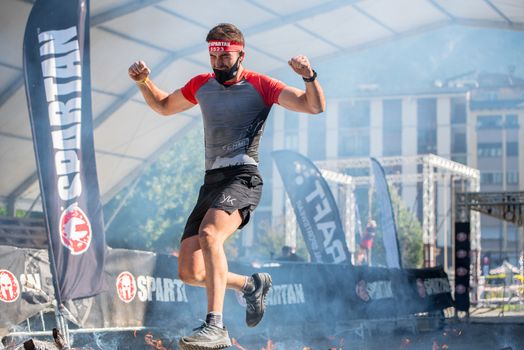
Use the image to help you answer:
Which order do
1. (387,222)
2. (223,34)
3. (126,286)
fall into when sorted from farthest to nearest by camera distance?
(387,222)
(126,286)
(223,34)

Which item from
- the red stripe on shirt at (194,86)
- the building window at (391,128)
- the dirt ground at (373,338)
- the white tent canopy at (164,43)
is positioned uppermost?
the building window at (391,128)

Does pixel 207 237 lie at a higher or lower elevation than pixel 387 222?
lower

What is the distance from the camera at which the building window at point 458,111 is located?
66875mm

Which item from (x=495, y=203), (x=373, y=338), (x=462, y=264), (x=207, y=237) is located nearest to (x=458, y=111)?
(x=495, y=203)

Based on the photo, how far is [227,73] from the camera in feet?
17.7

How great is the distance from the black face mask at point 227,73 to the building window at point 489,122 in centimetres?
6480

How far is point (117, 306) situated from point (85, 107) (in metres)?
1.95

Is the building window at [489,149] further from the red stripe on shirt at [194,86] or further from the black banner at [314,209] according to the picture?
the red stripe on shirt at [194,86]

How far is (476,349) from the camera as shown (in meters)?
11.1

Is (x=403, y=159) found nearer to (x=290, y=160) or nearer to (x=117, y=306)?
(x=290, y=160)

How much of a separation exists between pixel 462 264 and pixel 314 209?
4.40m

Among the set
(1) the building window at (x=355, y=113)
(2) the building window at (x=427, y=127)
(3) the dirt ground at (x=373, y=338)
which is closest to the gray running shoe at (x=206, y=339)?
(3) the dirt ground at (x=373, y=338)

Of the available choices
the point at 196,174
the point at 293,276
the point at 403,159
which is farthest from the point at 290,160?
the point at 196,174

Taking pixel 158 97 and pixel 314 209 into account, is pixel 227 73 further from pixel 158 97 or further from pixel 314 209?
pixel 314 209
